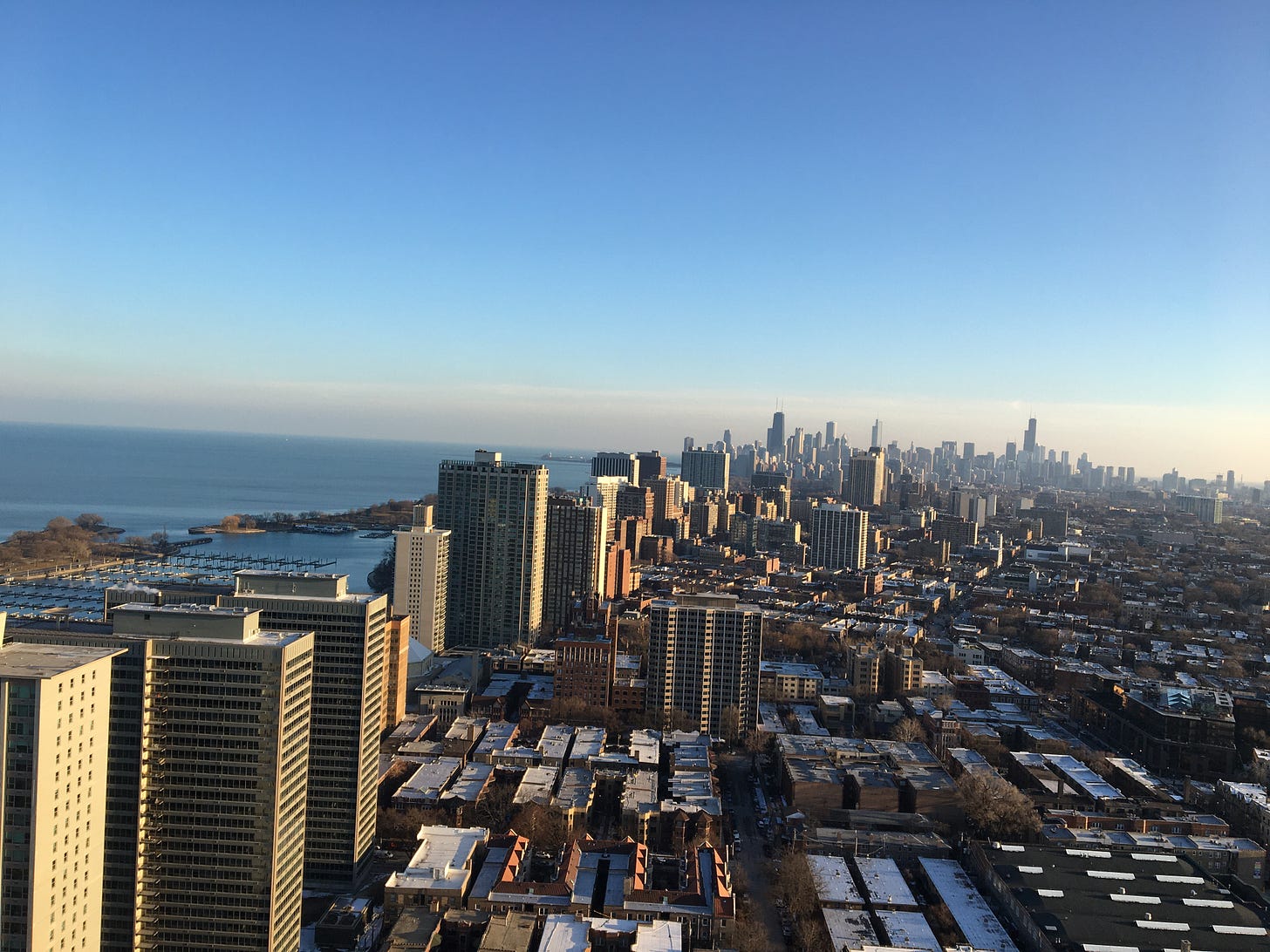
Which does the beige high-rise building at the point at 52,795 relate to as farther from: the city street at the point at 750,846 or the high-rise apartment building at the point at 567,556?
the high-rise apartment building at the point at 567,556

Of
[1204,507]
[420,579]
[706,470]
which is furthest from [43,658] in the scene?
[706,470]

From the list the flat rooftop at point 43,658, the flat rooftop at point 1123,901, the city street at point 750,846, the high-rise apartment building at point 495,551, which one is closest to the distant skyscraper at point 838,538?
the high-rise apartment building at point 495,551

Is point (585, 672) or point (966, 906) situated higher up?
point (585, 672)

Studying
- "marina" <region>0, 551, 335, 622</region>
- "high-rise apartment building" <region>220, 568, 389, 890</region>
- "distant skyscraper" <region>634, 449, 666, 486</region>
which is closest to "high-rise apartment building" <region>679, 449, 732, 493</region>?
"distant skyscraper" <region>634, 449, 666, 486</region>

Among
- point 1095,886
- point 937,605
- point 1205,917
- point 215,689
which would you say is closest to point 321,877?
point 215,689

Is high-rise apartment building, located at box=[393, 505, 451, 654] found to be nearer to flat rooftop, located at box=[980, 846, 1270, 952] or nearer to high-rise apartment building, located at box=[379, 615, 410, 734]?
high-rise apartment building, located at box=[379, 615, 410, 734]

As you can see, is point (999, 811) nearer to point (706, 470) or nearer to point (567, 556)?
point (567, 556)

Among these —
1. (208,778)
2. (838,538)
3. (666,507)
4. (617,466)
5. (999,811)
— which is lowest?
(999,811)
